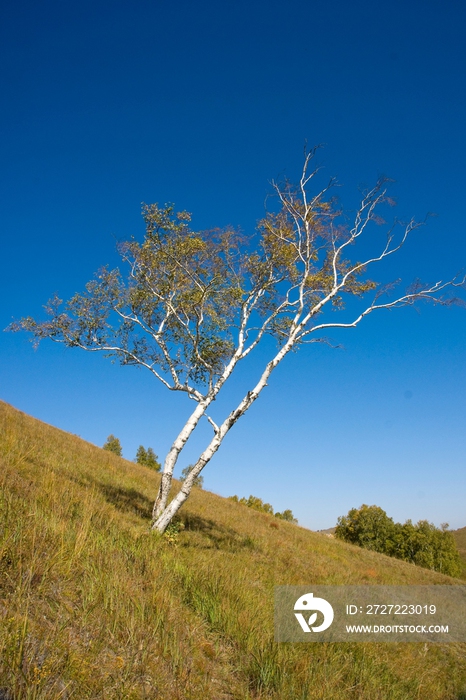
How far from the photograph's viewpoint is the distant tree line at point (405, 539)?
68.5 m

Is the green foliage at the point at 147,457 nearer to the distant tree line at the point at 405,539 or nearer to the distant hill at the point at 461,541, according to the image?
the distant tree line at the point at 405,539

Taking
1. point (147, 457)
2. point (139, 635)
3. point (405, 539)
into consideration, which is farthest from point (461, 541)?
point (139, 635)

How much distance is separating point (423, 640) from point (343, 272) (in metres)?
12.0

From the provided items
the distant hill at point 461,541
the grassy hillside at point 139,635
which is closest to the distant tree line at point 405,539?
the distant hill at point 461,541

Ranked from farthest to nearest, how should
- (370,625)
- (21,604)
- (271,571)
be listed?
(271,571) → (370,625) → (21,604)

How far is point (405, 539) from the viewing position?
73.8 metres

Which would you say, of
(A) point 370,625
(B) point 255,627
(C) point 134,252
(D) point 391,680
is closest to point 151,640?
(B) point 255,627

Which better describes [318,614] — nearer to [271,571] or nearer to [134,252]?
[271,571]

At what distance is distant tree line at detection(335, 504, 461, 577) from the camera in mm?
68500

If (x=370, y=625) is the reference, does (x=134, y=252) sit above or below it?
above

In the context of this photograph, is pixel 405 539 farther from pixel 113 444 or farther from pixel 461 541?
pixel 461 541

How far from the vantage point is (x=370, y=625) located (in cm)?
842

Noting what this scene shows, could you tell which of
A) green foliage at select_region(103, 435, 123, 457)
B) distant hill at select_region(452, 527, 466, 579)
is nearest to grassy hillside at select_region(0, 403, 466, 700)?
green foliage at select_region(103, 435, 123, 457)

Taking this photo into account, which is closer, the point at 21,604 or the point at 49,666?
the point at 49,666
